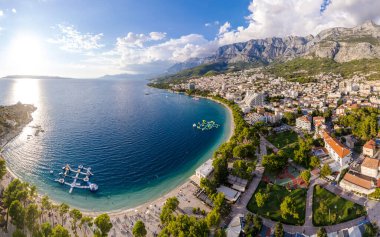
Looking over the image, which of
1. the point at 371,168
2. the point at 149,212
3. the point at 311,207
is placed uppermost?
the point at 371,168

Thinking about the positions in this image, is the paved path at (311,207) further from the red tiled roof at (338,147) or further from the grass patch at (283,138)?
the grass patch at (283,138)

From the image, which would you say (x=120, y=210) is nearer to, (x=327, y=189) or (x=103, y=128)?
(x=327, y=189)

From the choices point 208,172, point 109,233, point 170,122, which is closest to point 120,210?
point 109,233

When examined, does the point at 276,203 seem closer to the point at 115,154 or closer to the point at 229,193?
the point at 229,193

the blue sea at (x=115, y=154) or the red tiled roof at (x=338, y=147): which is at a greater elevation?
the red tiled roof at (x=338, y=147)

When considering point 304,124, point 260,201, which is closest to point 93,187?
point 260,201

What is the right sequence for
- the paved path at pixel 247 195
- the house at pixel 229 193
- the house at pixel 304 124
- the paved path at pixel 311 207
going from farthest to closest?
the house at pixel 304 124 < the house at pixel 229 193 < the paved path at pixel 247 195 < the paved path at pixel 311 207

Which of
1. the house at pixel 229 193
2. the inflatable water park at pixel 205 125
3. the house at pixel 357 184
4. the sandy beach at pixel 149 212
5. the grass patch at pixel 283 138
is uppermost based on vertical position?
the house at pixel 357 184

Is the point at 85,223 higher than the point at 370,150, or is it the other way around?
the point at 370,150

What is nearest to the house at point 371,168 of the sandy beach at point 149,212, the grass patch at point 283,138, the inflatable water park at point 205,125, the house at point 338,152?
the house at point 338,152

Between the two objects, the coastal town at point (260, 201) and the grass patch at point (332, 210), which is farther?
the grass patch at point (332, 210)
